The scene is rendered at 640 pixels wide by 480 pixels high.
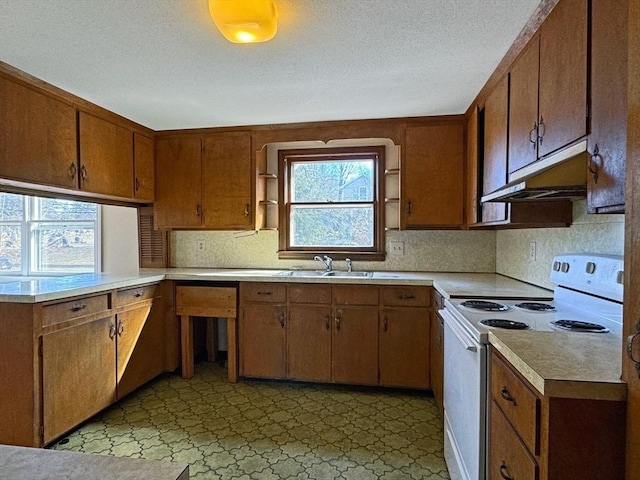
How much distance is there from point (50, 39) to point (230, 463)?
2.31m

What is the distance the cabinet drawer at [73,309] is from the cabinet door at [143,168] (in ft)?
3.62

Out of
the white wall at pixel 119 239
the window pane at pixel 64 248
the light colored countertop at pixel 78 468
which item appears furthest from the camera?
the window pane at pixel 64 248

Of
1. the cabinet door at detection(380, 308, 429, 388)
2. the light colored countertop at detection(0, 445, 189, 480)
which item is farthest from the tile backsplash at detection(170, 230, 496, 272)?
the light colored countertop at detection(0, 445, 189, 480)

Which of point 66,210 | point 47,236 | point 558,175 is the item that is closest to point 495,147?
point 558,175

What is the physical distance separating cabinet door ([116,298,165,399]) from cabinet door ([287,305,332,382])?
1.08 meters

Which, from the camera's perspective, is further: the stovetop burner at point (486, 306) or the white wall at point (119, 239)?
the white wall at point (119, 239)

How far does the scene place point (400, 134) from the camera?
3.07 m

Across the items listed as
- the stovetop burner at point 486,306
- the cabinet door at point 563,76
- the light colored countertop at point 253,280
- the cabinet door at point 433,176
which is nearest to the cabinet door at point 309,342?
the light colored countertop at point 253,280

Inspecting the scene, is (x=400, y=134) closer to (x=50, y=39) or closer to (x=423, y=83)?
(x=423, y=83)

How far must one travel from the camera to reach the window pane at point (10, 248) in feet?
12.8

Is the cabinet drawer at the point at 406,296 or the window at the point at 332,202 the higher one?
the window at the point at 332,202

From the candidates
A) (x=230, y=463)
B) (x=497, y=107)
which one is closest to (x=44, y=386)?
(x=230, y=463)

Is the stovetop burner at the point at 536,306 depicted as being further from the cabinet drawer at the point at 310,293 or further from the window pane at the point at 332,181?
the window pane at the point at 332,181

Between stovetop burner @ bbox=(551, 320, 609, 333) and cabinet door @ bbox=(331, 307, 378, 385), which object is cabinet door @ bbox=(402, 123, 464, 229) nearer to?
cabinet door @ bbox=(331, 307, 378, 385)
